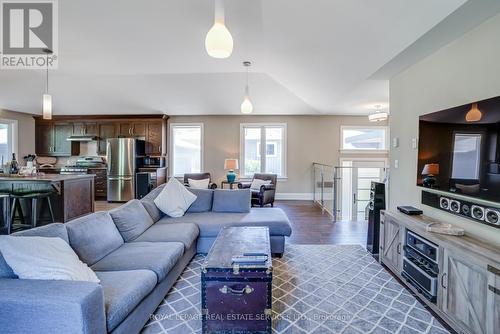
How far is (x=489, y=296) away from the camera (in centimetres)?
166

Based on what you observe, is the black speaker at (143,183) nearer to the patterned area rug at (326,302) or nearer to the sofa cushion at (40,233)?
the patterned area rug at (326,302)

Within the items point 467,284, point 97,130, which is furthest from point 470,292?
point 97,130

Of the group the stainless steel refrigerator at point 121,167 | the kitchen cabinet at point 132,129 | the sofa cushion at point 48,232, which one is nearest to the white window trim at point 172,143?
the kitchen cabinet at point 132,129

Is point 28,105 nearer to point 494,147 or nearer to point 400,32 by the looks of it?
point 400,32

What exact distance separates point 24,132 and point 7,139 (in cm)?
45

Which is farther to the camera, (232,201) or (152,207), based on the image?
(232,201)

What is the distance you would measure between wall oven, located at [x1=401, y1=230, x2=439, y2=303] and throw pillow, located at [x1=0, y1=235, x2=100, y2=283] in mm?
2560

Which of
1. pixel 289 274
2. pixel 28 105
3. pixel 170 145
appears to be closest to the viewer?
pixel 289 274

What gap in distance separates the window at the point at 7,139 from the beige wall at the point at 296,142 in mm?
5002

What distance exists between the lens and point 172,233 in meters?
2.97

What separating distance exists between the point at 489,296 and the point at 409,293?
3.31 ft

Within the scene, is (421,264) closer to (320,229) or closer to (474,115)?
(474,115)

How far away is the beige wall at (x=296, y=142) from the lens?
301 inches

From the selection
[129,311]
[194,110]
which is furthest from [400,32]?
[194,110]
